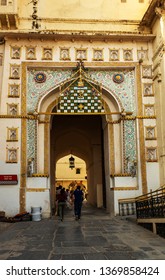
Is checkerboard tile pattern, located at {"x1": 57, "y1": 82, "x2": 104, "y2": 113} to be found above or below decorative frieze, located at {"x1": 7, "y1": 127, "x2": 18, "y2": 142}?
above

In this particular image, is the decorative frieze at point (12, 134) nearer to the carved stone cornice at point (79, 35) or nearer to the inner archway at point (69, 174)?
the carved stone cornice at point (79, 35)

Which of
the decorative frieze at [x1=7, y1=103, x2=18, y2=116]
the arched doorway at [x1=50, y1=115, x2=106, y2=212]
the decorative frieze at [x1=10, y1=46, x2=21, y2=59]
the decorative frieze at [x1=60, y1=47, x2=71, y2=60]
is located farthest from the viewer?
the arched doorway at [x1=50, y1=115, x2=106, y2=212]

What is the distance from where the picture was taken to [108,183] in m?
12.7

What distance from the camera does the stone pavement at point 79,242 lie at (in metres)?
5.56

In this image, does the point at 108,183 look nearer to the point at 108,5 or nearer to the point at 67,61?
the point at 67,61

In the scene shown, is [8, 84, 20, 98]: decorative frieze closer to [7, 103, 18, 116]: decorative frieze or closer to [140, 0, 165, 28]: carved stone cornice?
[7, 103, 18, 116]: decorative frieze

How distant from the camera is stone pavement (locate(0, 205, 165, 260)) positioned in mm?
5559

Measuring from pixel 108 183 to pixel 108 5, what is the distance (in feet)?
24.6

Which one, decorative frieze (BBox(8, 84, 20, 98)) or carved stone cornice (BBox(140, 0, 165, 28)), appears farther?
decorative frieze (BBox(8, 84, 20, 98))

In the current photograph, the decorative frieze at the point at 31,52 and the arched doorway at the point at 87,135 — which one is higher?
the decorative frieze at the point at 31,52

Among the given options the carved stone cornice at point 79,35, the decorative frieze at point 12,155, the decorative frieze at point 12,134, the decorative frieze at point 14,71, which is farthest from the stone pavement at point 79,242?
the carved stone cornice at point 79,35

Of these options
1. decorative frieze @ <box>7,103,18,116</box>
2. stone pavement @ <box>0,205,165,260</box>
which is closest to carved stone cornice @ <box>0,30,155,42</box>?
decorative frieze @ <box>7,103,18,116</box>

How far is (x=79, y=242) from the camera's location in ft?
22.4
